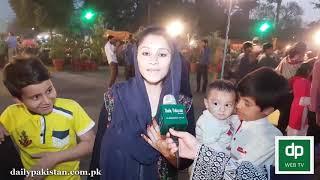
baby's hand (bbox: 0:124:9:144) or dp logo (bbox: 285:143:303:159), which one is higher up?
baby's hand (bbox: 0:124:9:144)

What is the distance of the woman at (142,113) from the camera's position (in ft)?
3.71

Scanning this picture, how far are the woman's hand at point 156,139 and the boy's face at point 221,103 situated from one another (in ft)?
0.70

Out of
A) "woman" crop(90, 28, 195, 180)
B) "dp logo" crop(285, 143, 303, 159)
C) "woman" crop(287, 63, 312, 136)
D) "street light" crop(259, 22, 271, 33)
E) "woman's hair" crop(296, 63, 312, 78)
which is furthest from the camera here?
"street light" crop(259, 22, 271, 33)

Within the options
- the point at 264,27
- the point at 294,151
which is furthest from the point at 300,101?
the point at 264,27

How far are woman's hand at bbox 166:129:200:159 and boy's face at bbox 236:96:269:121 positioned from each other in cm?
22

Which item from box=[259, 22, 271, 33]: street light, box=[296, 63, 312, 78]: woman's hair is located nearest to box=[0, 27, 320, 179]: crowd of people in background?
box=[296, 63, 312, 78]: woman's hair

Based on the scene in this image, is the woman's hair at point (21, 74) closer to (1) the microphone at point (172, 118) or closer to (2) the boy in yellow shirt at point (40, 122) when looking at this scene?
(2) the boy in yellow shirt at point (40, 122)

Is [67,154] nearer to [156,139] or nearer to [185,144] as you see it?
[156,139]

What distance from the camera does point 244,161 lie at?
3.58ft

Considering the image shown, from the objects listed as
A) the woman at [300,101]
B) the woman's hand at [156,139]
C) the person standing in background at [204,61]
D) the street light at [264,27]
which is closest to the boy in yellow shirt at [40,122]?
the woman's hand at [156,139]

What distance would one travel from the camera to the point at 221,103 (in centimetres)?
123

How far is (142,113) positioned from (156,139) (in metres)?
0.09

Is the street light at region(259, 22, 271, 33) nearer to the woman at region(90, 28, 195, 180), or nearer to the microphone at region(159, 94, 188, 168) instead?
the woman at region(90, 28, 195, 180)

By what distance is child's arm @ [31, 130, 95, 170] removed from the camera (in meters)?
1.28
